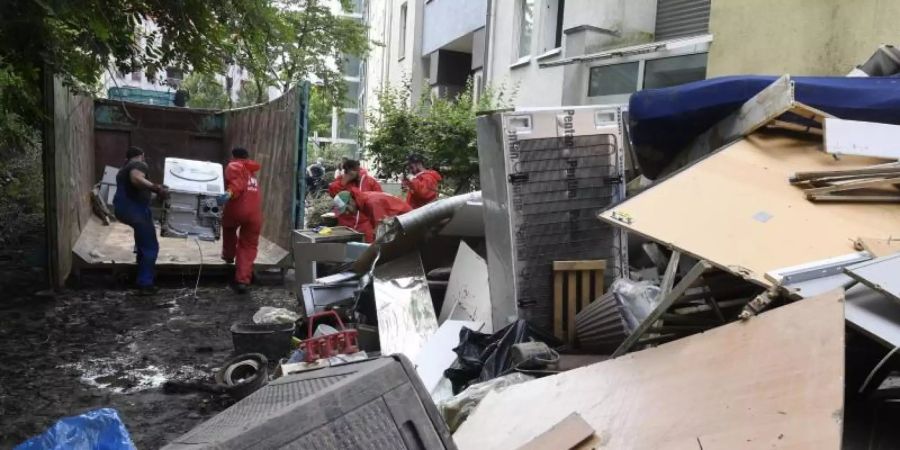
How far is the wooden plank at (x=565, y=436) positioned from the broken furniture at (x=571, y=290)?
61.2 inches

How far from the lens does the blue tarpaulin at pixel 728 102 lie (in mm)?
3367

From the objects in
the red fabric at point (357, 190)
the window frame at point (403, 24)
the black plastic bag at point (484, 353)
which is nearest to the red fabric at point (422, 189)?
the red fabric at point (357, 190)

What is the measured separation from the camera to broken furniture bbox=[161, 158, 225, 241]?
7066 mm

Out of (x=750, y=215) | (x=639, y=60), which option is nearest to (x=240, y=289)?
(x=639, y=60)

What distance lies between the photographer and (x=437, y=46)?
14680 mm

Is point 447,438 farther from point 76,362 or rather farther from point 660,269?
point 76,362

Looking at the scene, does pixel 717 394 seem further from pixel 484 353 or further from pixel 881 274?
pixel 484 353

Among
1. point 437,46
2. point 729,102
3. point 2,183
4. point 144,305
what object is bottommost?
point 144,305

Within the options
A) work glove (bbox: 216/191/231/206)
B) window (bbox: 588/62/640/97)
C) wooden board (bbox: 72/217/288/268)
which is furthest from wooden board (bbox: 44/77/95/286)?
window (bbox: 588/62/640/97)

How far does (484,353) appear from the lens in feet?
10.7

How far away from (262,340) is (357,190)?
277cm

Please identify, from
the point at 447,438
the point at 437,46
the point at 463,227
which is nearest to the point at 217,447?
the point at 447,438

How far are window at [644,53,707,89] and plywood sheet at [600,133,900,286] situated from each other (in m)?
4.11

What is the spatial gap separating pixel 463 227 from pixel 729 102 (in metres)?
2.03
